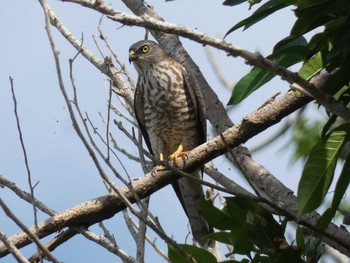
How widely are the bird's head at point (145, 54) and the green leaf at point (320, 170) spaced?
342 centimetres

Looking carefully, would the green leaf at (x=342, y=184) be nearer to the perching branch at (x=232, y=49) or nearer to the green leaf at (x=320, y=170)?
the green leaf at (x=320, y=170)

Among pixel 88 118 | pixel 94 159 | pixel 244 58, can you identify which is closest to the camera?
pixel 244 58

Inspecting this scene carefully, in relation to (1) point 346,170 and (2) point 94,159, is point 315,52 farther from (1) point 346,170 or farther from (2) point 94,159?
(2) point 94,159

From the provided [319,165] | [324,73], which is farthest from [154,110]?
[319,165]

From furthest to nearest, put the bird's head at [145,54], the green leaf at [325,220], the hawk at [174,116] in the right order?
the bird's head at [145,54], the hawk at [174,116], the green leaf at [325,220]

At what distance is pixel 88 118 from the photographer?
127 inches

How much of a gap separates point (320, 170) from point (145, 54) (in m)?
3.60

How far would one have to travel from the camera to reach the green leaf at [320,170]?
98.4 inches

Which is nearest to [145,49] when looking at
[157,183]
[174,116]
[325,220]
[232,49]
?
[174,116]

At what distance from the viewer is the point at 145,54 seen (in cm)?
597

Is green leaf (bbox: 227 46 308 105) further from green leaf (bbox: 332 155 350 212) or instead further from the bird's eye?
the bird's eye

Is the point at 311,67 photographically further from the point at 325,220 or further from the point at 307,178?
the point at 325,220

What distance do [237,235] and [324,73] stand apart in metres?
0.81

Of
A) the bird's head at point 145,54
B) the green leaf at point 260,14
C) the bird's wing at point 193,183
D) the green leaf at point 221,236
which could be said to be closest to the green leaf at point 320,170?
the green leaf at point 221,236
